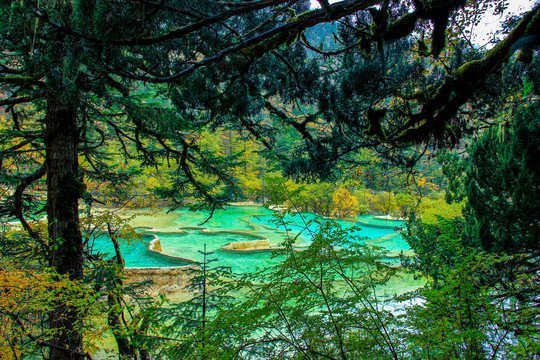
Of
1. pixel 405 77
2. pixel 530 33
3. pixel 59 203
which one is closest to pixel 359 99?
pixel 405 77

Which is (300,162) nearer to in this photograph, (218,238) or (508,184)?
(508,184)

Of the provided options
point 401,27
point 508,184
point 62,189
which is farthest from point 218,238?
point 401,27

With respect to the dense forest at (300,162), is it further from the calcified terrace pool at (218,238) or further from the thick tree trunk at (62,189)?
the calcified terrace pool at (218,238)

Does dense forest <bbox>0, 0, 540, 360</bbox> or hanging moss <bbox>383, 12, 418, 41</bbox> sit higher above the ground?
hanging moss <bbox>383, 12, 418, 41</bbox>

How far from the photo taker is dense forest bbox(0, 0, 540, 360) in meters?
1.51

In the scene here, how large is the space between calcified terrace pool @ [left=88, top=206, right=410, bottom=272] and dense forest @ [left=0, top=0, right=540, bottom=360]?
2.08m

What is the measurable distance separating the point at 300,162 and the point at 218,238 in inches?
381

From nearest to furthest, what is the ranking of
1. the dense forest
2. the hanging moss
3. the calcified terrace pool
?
the dense forest
the hanging moss
the calcified terrace pool

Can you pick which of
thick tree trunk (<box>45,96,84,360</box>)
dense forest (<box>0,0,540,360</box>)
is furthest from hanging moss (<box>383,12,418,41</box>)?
thick tree trunk (<box>45,96,84,360</box>)

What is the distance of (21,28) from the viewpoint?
1663 mm

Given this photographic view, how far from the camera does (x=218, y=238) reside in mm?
12188

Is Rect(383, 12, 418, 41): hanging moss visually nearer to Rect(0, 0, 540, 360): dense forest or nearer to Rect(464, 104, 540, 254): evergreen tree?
Rect(0, 0, 540, 360): dense forest

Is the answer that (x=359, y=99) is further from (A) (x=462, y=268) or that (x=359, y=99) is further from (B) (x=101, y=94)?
(B) (x=101, y=94)

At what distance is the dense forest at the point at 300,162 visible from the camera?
1.51 metres
